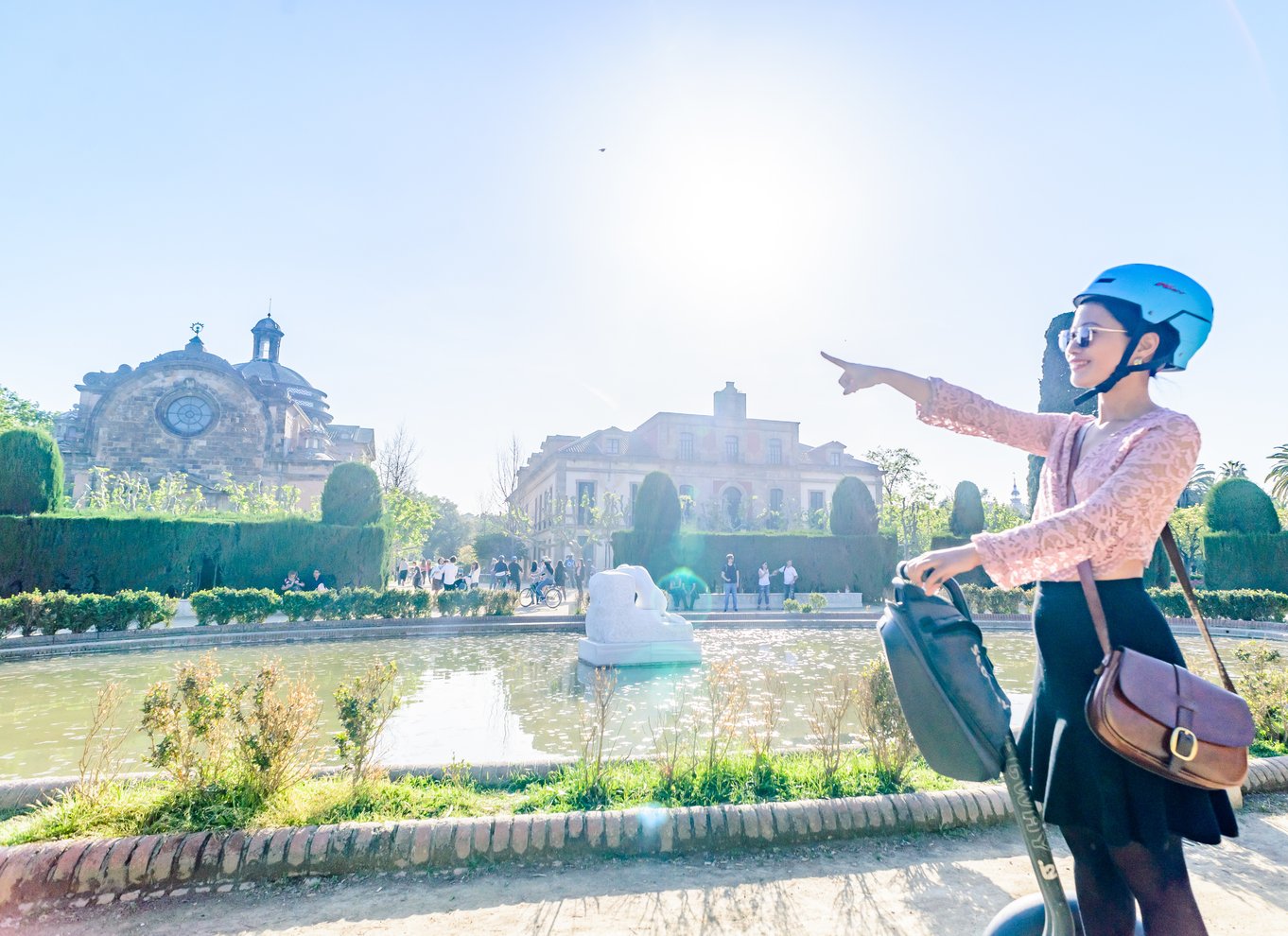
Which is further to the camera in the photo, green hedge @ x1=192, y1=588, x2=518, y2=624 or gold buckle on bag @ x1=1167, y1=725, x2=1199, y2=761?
green hedge @ x1=192, y1=588, x2=518, y2=624

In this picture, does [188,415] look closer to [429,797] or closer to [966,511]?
[966,511]

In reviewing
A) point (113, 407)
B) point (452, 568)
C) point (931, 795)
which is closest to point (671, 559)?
point (452, 568)

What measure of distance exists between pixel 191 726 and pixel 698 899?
9.61 feet

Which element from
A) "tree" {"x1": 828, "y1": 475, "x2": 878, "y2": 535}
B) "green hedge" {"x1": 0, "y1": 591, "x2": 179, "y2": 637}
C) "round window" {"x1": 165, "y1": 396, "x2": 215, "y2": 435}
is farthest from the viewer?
"round window" {"x1": 165, "y1": 396, "x2": 215, "y2": 435}

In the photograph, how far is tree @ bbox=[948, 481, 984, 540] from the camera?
24188 mm

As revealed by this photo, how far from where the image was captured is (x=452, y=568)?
66.9 feet

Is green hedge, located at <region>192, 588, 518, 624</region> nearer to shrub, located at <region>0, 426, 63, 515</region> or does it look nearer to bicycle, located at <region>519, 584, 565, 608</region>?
bicycle, located at <region>519, 584, 565, 608</region>

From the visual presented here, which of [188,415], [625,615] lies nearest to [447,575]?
[625,615]

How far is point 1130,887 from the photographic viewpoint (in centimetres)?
144

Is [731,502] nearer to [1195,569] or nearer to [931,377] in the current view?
[1195,569]

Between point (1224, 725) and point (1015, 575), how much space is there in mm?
416

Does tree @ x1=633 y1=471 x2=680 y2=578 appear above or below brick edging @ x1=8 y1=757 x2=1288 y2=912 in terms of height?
above

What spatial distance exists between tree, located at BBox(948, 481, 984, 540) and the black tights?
24.3 m

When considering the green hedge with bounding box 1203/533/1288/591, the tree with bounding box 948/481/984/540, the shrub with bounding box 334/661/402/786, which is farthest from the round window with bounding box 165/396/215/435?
the green hedge with bounding box 1203/533/1288/591
